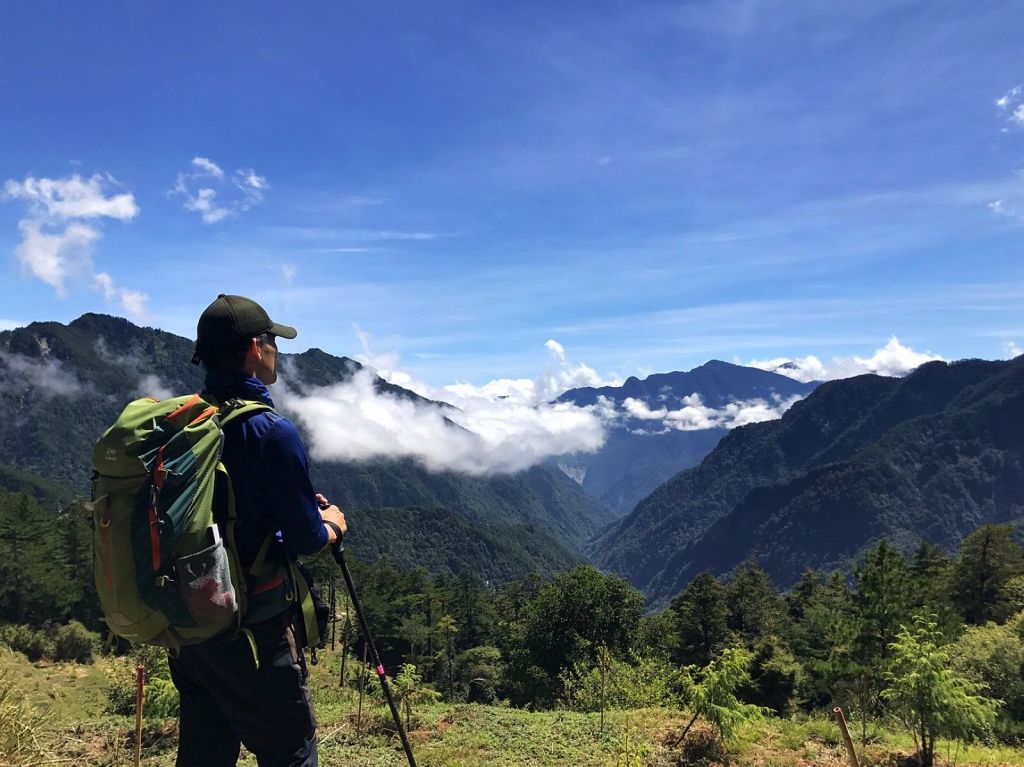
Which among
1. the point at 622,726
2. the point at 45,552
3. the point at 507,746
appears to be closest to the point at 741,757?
the point at 622,726

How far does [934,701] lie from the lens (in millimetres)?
7398

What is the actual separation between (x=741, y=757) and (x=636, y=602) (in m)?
33.8

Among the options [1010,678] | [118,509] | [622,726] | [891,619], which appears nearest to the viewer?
[118,509]

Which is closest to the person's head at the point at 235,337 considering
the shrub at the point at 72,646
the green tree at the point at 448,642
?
the shrub at the point at 72,646

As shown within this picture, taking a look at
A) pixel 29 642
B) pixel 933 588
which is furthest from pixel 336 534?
→ pixel 29 642

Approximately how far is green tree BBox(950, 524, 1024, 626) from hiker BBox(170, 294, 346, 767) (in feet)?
155

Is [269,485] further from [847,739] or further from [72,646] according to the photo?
[72,646]

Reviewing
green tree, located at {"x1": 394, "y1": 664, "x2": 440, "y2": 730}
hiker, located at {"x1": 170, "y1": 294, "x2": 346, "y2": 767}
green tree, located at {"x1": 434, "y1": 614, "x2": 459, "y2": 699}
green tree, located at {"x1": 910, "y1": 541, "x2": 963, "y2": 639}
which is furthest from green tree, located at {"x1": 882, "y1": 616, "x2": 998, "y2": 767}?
green tree, located at {"x1": 434, "y1": 614, "x2": 459, "y2": 699}

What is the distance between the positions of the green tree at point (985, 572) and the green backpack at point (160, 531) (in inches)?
1883

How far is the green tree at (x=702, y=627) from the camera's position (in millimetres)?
46009

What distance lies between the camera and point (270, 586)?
2.83 m

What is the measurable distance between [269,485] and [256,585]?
0.48 meters

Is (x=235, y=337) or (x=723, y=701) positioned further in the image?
(x=723, y=701)

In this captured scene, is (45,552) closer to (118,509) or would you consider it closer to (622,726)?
(622,726)
